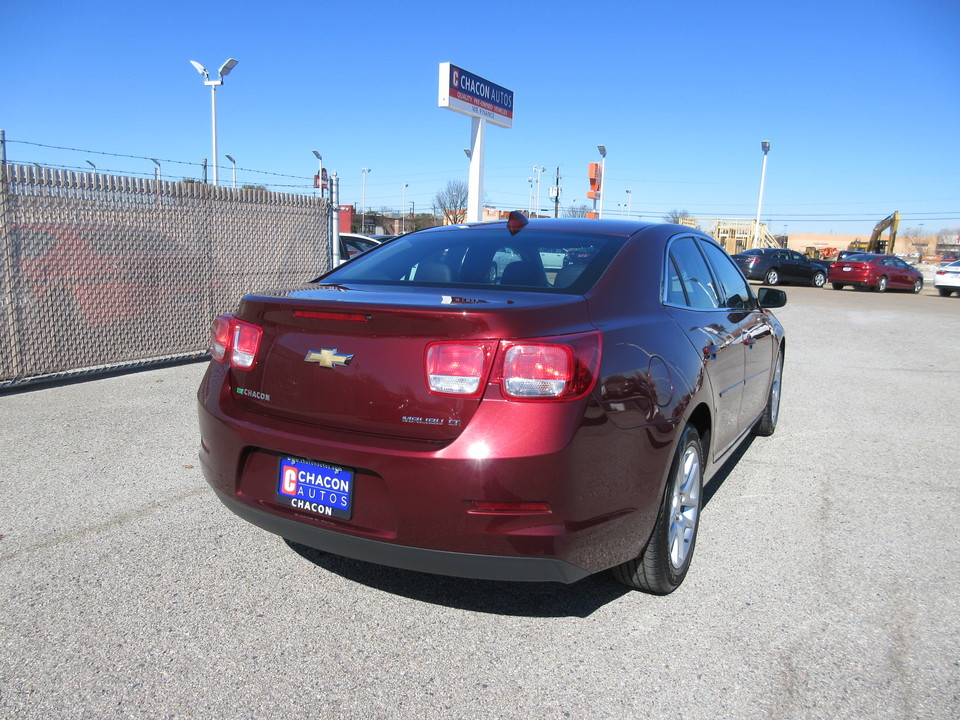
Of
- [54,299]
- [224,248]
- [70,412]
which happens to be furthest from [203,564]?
[224,248]

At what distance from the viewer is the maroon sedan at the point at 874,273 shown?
27109 mm

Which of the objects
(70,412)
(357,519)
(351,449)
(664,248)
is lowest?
(70,412)

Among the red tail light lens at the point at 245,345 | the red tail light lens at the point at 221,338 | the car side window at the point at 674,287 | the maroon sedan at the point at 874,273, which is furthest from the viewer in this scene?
the maroon sedan at the point at 874,273

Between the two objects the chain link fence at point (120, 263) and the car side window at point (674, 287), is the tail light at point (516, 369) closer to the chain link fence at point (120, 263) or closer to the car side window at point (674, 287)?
the car side window at point (674, 287)

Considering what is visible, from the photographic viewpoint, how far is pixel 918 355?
10.6 m

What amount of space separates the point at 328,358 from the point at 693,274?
2118 millimetres

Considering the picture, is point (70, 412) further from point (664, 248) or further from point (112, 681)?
point (664, 248)

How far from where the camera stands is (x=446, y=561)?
248 centimetres

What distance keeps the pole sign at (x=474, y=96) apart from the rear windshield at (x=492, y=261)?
13.5 metres

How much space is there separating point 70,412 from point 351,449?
4.30m

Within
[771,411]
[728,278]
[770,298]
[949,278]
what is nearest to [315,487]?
[728,278]

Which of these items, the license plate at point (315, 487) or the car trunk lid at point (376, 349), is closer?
the car trunk lid at point (376, 349)

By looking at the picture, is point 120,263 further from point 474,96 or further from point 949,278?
point 949,278

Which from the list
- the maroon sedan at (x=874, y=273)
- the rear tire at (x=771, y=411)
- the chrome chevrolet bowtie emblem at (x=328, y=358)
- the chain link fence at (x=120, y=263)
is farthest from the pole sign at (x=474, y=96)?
the maroon sedan at (x=874, y=273)
